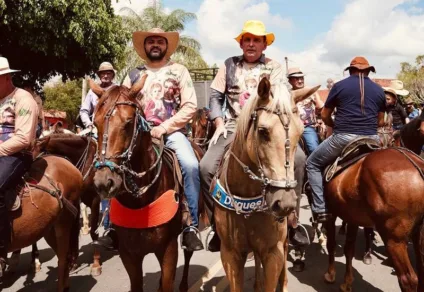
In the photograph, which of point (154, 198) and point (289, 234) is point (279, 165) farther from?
point (289, 234)

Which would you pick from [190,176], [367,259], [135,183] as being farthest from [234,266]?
[367,259]

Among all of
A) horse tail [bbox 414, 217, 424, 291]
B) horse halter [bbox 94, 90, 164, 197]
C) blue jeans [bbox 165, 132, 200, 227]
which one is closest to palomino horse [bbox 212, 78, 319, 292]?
blue jeans [bbox 165, 132, 200, 227]

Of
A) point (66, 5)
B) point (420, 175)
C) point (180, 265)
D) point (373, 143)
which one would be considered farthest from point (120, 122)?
point (66, 5)

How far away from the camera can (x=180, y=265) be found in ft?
19.7

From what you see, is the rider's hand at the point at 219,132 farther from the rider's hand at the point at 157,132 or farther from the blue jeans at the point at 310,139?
the blue jeans at the point at 310,139

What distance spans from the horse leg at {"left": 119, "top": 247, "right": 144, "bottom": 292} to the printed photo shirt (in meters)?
1.41

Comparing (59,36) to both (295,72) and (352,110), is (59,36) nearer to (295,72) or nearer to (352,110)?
(295,72)

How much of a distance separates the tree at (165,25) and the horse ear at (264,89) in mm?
23728

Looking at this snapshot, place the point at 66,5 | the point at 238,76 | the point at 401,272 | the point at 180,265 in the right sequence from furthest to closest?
1. the point at 66,5
2. the point at 180,265
3. the point at 238,76
4. the point at 401,272

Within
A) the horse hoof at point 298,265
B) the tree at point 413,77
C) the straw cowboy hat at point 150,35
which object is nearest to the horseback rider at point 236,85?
the straw cowboy hat at point 150,35

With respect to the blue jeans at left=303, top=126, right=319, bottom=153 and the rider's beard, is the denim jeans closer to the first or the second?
the rider's beard

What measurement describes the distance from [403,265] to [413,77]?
144 feet

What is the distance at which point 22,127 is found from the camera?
3824mm

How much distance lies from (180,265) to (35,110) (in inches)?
133
